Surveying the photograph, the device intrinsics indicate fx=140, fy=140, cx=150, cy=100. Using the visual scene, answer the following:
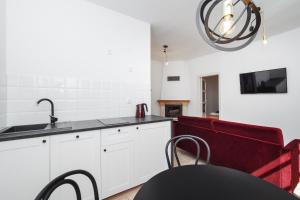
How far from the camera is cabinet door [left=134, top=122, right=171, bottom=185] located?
182 centimetres

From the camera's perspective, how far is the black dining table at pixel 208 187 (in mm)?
700

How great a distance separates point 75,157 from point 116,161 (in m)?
0.46

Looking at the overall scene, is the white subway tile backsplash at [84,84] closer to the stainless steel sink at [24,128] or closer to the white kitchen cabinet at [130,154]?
the stainless steel sink at [24,128]

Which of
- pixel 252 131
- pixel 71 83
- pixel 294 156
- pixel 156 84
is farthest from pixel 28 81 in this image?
pixel 156 84

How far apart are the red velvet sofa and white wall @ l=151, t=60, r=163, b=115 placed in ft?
9.03

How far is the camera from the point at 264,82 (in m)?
3.33

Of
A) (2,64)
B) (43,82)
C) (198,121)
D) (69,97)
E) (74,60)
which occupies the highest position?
(74,60)

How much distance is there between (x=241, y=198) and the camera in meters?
0.69

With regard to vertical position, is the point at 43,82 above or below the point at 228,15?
below

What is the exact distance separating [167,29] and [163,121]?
6.29ft

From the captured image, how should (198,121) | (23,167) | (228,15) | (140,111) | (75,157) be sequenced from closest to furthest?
(228,15) → (23,167) → (75,157) → (140,111) → (198,121)

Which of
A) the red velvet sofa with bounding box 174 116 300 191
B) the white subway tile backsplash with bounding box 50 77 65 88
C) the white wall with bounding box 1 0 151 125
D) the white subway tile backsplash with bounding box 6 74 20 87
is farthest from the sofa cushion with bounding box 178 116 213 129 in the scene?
the white subway tile backsplash with bounding box 6 74 20 87

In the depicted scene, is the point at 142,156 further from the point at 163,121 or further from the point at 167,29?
the point at 167,29

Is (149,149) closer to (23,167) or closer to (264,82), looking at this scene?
(23,167)
